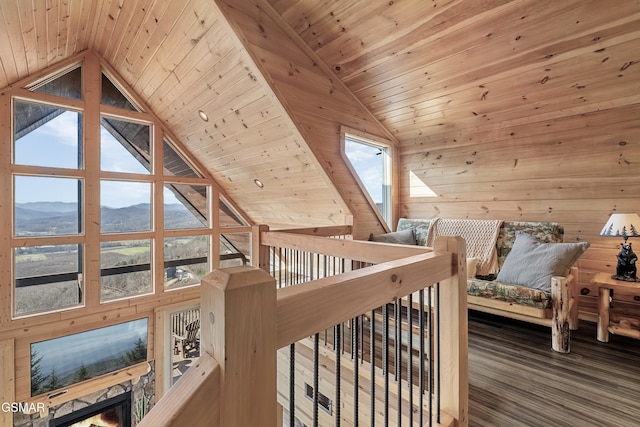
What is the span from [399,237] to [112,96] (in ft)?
13.4

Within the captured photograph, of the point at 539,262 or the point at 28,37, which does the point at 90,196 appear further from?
the point at 539,262

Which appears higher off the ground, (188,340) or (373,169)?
(373,169)

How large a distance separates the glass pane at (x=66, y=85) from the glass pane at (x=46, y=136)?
7.4 inches

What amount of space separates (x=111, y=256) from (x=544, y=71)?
5079 millimetres

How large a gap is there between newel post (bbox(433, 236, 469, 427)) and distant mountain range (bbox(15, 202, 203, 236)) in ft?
13.3

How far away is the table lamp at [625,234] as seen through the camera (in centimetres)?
215

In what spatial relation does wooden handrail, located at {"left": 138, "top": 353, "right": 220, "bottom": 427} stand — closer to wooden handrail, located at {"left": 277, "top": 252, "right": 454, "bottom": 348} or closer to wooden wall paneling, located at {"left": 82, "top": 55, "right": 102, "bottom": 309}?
wooden handrail, located at {"left": 277, "top": 252, "right": 454, "bottom": 348}

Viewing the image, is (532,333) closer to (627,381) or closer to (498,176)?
(627,381)

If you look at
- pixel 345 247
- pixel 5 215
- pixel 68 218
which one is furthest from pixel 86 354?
pixel 345 247

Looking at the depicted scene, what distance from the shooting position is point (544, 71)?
242cm

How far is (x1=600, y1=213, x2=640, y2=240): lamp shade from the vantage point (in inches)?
84.3

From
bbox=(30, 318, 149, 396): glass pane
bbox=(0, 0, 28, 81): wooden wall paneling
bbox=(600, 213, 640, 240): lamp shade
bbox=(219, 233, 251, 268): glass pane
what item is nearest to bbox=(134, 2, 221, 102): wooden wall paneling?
bbox=(0, 0, 28, 81): wooden wall paneling

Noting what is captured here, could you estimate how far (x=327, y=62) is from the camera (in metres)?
2.92

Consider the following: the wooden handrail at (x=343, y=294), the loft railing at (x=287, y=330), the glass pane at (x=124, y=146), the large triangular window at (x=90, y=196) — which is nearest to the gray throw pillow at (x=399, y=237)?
the loft railing at (x=287, y=330)
